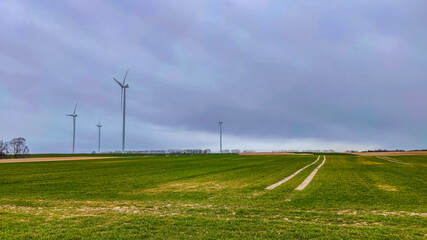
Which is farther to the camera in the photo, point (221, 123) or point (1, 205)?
point (221, 123)

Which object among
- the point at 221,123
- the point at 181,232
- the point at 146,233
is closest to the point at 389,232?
the point at 181,232

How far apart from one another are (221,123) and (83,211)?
116 metres

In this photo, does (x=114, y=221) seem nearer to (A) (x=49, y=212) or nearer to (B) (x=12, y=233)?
(B) (x=12, y=233)

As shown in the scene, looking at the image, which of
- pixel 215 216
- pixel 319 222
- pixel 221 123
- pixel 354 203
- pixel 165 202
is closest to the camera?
pixel 319 222

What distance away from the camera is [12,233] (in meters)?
6.18

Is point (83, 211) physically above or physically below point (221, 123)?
below

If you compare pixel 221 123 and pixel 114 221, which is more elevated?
pixel 221 123

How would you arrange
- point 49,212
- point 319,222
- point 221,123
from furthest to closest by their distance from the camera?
point 221,123
point 49,212
point 319,222

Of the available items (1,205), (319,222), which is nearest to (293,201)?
(319,222)

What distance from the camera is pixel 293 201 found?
929 cm

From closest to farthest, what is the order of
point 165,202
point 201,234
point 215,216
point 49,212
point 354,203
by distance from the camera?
point 201,234 → point 215,216 → point 49,212 → point 354,203 → point 165,202

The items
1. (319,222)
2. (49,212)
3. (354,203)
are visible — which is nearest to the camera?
(319,222)

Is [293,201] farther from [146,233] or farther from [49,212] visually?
[49,212]

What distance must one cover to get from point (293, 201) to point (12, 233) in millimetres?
8306
